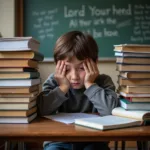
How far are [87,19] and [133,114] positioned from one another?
6.70 feet

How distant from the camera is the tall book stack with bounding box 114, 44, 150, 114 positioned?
3.57ft

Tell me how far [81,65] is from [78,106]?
0.25m

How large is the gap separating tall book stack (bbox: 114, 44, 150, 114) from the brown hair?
259 mm

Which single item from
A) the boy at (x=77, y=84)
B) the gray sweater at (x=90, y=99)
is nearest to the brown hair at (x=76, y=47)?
the boy at (x=77, y=84)

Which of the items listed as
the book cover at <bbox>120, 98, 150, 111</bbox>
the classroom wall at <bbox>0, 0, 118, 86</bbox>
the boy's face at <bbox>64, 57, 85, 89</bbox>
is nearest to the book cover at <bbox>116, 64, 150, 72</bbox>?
the book cover at <bbox>120, 98, 150, 111</bbox>

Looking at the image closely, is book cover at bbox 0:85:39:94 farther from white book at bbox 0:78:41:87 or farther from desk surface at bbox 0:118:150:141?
desk surface at bbox 0:118:150:141

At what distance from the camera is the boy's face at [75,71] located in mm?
1279

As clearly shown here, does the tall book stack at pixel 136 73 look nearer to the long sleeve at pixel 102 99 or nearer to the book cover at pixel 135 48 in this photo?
the book cover at pixel 135 48

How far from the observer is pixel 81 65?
51.0 inches

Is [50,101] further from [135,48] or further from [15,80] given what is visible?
[135,48]

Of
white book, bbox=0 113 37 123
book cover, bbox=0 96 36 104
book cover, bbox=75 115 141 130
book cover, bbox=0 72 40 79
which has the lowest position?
white book, bbox=0 113 37 123

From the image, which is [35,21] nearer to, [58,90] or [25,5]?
[25,5]

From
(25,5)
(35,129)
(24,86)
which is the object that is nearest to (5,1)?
(25,5)

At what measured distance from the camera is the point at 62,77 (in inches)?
51.1
